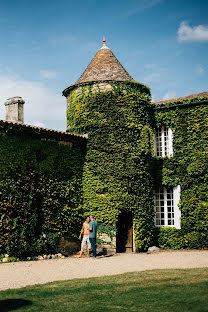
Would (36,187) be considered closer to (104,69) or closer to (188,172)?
(104,69)

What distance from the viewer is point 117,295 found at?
8.38 m

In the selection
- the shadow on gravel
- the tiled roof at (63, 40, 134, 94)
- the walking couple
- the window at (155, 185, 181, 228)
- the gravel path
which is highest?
the tiled roof at (63, 40, 134, 94)

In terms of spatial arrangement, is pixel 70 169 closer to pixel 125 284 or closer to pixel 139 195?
pixel 139 195

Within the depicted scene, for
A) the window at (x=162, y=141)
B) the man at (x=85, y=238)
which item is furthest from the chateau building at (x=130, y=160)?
the man at (x=85, y=238)

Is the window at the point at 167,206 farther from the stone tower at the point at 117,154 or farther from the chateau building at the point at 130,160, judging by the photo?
the stone tower at the point at 117,154

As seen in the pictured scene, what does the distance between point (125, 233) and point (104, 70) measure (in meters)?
8.06

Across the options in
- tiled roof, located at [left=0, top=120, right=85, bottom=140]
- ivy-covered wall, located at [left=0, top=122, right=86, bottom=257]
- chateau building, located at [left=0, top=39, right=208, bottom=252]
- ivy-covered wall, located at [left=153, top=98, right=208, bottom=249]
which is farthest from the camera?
ivy-covered wall, located at [left=153, top=98, right=208, bottom=249]

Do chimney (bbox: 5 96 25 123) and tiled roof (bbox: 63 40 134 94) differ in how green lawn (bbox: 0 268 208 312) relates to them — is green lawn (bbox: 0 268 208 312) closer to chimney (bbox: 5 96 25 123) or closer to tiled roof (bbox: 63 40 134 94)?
chimney (bbox: 5 96 25 123)

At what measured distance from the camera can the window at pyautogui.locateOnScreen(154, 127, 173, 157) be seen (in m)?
19.8

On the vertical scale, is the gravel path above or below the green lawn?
below

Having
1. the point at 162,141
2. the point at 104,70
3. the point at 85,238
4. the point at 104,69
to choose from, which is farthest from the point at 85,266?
the point at 104,69

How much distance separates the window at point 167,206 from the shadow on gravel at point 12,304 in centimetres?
1184

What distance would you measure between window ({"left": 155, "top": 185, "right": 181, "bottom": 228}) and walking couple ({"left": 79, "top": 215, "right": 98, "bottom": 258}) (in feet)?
15.0

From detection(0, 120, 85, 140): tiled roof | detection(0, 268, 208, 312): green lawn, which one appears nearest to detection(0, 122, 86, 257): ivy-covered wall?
detection(0, 120, 85, 140): tiled roof
